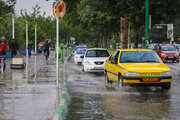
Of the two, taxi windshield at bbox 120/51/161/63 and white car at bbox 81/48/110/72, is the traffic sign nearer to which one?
taxi windshield at bbox 120/51/161/63

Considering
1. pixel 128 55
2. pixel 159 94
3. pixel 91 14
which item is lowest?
pixel 159 94

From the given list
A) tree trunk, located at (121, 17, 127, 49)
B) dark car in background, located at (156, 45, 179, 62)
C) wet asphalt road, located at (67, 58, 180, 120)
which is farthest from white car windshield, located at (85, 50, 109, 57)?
dark car in background, located at (156, 45, 179, 62)

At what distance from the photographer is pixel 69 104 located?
407 inches

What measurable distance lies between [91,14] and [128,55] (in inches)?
1416

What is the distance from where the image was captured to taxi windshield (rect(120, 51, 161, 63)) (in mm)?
14625

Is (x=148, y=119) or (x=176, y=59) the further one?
(x=176, y=59)

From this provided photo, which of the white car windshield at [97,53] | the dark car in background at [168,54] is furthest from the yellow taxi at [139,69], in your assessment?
the dark car in background at [168,54]

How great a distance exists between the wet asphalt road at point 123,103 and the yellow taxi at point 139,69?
1.14 ft

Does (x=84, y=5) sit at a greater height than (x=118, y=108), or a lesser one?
greater

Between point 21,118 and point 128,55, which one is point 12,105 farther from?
point 128,55

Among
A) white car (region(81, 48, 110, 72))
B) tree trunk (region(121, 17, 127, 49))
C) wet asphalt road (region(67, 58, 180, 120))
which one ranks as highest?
tree trunk (region(121, 17, 127, 49))

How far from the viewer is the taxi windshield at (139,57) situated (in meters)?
14.6

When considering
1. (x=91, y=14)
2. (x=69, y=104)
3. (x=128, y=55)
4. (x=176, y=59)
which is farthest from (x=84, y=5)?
(x=69, y=104)

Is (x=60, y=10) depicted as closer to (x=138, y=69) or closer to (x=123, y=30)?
(x=138, y=69)
